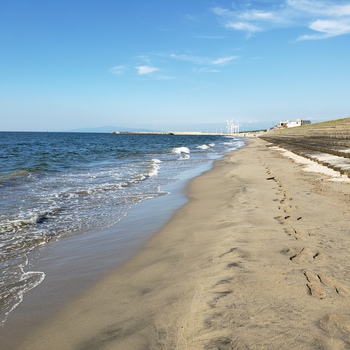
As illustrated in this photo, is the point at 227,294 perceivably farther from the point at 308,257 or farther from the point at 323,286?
the point at 308,257

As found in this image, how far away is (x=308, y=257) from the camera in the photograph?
412 centimetres

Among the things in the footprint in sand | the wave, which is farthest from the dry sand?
the wave

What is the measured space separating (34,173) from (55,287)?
14681 mm

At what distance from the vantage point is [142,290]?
149 inches

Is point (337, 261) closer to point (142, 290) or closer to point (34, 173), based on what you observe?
point (142, 290)

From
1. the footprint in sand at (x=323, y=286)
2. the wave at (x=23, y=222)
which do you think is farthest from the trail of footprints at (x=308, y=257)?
the wave at (x=23, y=222)

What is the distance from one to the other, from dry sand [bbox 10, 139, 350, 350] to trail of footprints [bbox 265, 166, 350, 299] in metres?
0.01

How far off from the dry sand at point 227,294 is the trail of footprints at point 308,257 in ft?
0.03

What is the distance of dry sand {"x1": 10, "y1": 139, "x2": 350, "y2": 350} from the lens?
2.61m

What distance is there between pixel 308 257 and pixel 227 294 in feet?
4.78

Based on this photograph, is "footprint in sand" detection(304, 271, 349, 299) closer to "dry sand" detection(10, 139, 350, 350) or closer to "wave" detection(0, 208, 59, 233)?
"dry sand" detection(10, 139, 350, 350)

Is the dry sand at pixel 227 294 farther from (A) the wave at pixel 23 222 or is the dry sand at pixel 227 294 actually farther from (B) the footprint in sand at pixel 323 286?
(A) the wave at pixel 23 222

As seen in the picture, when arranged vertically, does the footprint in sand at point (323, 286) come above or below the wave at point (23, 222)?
above

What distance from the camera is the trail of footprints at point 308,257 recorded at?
319 centimetres
